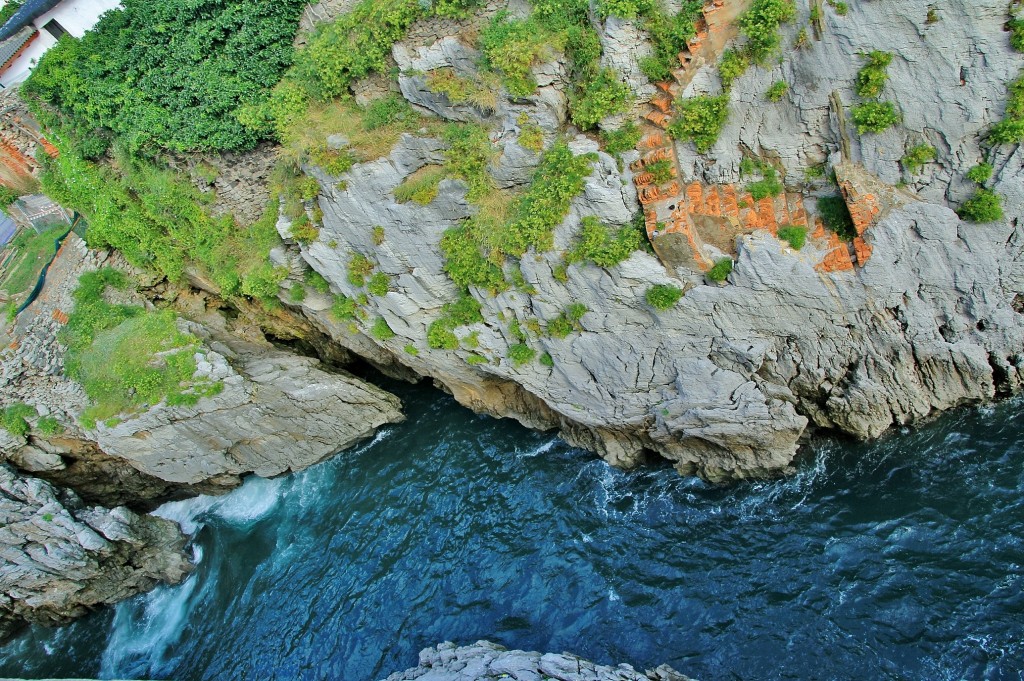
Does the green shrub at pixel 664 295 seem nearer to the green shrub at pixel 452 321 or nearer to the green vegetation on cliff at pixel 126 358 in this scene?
the green shrub at pixel 452 321

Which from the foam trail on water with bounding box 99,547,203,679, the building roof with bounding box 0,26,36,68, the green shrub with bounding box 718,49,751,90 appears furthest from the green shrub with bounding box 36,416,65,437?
the green shrub with bounding box 718,49,751,90

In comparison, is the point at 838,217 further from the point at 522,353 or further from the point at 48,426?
the point at 48,426

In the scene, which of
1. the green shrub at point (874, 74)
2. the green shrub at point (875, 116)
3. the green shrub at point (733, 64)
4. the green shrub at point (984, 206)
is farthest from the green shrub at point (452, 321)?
the green shrub at point (984, 206)

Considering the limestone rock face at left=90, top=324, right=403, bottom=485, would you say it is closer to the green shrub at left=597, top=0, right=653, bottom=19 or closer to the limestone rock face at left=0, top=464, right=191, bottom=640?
the limestone rock face at left=0, top=464, right=191, bottom=640

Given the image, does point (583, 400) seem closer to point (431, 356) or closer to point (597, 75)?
point (431, 356)

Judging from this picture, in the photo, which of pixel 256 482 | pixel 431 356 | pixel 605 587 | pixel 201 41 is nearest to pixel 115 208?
pixel 201 41
